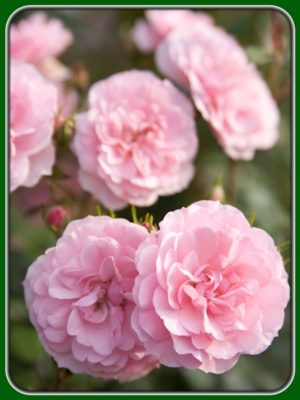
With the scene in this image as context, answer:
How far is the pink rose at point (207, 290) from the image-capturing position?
53 cm

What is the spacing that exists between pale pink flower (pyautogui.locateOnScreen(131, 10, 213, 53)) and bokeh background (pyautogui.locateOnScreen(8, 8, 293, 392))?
0.13ft

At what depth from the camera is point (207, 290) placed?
0.56 m

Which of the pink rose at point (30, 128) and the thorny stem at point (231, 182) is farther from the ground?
the pink rose at point (30, 128)

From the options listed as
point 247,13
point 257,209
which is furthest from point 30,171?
point 247,13

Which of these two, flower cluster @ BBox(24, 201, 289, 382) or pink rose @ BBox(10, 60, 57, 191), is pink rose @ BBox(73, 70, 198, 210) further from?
flower cluster @ BBox(24, 201, 289, 382)

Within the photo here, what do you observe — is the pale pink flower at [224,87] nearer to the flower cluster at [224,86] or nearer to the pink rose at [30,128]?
A: the flower cluster at [224,86]

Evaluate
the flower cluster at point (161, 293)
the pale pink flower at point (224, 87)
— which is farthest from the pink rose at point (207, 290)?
the pale pink flower at point (224, 87)

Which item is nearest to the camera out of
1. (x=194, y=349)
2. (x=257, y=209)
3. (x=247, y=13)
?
(x=194, y=349)

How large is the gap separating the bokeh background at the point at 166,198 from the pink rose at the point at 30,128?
0.04 metres

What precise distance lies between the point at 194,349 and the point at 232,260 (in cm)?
10

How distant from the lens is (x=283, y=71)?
106cm

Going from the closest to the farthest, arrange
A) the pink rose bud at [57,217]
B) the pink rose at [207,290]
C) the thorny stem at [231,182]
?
the pink rose at [207,290]
the pink rose bud at [57,217]
the thorny stem at [231,182]

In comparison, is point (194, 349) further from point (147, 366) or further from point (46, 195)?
point (46, 195)

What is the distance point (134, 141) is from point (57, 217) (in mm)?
174
